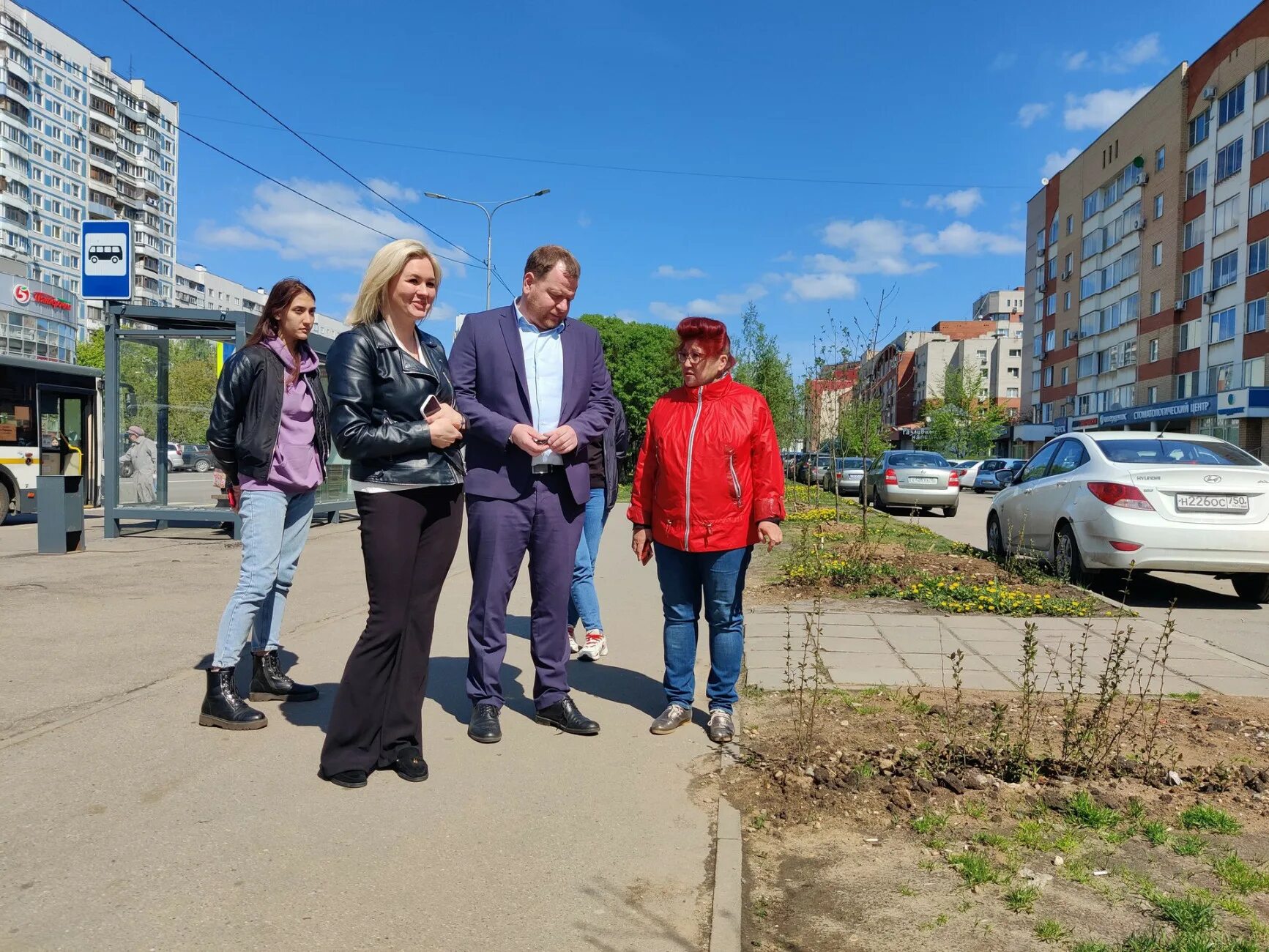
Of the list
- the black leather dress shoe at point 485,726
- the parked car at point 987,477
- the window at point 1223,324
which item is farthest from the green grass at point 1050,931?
the window at point 1223,324

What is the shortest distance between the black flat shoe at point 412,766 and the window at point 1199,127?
5218 centimetres

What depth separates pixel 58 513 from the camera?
38.4 feet

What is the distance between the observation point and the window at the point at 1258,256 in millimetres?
40125

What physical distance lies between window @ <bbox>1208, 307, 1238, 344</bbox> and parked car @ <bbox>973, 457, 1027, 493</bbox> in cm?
1124

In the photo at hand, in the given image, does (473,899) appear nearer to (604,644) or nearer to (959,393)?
(604,644)

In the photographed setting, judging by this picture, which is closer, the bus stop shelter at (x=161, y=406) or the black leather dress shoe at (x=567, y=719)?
the black leather dress shoe at (x=567, y=719)

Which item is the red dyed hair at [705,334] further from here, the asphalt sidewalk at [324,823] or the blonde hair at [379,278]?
the asphalt sidewalk at [324,823]

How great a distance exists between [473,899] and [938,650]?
13.9 feet

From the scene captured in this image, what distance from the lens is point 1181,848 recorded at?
3207 millimetres

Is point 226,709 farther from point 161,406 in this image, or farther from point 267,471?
point 161,406

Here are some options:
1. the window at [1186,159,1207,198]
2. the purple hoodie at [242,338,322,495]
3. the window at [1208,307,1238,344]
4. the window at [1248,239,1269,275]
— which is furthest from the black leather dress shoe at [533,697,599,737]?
the window at [1186,159,1207,198]

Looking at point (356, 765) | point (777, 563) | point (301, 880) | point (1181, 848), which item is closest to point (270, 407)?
point (356, 765)

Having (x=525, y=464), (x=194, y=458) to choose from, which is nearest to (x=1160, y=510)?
(x=525, y=464)

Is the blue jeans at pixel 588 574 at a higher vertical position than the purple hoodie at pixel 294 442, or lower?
lower
